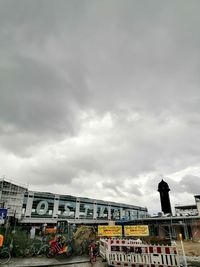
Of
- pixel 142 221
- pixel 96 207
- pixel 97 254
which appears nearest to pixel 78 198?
pixel 96 207

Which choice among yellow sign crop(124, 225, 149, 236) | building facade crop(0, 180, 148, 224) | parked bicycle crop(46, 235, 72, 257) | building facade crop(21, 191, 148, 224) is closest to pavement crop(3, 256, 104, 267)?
parked bicycle crop(46, 235, 72, 257)

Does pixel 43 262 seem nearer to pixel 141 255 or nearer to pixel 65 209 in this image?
pixel 141 255

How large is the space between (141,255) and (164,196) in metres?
57.4

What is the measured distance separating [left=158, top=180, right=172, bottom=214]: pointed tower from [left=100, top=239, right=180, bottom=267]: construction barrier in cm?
5409

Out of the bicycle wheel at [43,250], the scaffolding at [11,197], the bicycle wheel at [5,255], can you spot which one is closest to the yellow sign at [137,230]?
the bicycle wheel at [43,250]

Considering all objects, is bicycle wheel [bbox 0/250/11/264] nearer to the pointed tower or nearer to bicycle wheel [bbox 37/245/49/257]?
bicycle wheel [bbox 37/245/49/257]

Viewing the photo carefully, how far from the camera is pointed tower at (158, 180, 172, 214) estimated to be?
2291 inches

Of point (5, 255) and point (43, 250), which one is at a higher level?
point (43, 250)

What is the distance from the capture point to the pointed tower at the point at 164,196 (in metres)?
58.2

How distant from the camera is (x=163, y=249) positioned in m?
8.59

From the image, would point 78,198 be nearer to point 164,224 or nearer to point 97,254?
point 164,224

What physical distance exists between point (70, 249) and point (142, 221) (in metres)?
28.9

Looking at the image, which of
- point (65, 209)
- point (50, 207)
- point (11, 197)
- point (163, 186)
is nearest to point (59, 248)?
point (11, 197)

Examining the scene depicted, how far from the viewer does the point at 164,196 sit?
61344mm
